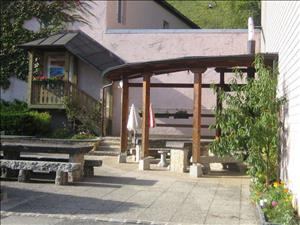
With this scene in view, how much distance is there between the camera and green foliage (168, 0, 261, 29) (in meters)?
49.9

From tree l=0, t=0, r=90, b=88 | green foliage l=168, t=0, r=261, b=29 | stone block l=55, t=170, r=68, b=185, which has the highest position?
green foliage l=168, t=0, r=261, b=29

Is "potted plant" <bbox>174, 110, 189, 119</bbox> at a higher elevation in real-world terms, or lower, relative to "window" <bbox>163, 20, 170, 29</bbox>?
lower

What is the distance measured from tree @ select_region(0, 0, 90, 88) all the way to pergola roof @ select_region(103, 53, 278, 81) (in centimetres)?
989

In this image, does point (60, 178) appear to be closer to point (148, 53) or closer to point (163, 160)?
point (163, 160)

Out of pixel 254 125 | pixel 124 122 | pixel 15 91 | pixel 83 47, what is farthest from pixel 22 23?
pixel 254 125

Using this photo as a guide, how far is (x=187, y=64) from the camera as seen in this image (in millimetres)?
14422

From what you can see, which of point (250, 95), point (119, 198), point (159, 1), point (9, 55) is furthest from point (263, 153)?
point (159, 1)

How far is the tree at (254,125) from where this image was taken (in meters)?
10.4

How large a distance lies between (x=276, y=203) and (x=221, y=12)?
171 feet

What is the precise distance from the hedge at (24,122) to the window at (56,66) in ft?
8.38

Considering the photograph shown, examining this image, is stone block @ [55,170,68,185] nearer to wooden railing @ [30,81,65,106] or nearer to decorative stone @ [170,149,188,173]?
decorative stone @ [170,149,188,173]

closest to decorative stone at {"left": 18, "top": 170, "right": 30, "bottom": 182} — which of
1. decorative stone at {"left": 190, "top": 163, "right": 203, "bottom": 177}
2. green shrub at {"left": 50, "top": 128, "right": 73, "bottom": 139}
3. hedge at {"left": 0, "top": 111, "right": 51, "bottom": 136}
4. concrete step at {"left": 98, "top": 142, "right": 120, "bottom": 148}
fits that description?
decorative stone at {"left": 190, "top": 163, "right": 203, "bottom": 177}

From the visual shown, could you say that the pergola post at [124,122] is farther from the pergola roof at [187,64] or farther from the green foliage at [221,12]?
the green foliage at [221,12]

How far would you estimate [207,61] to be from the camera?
13945 millimetres
